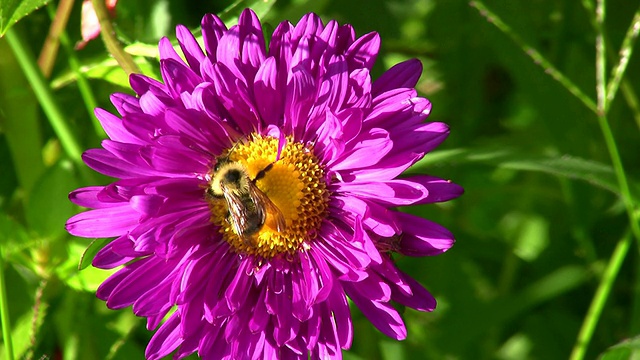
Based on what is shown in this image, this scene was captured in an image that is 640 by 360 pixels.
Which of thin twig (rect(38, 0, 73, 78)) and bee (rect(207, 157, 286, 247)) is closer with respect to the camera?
bee (rect(207, 157, 286, 247))

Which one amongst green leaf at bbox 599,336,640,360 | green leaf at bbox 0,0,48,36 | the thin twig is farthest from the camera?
the thin twig

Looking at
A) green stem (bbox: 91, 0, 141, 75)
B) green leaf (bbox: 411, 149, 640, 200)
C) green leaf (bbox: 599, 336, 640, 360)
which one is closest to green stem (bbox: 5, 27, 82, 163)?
green stem (bbox: 91, 0, 141, 75)

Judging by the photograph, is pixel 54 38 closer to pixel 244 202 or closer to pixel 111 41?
pixel 111 41

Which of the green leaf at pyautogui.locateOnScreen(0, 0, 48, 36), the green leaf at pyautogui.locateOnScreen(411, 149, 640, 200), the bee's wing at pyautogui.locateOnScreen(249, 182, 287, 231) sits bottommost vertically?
the green leaf at pyautogui.locateOnScreen(411, 149, 640, 200)

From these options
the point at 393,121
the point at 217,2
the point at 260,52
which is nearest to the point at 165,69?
the point at 260,52

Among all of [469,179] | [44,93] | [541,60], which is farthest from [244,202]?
[469,179]

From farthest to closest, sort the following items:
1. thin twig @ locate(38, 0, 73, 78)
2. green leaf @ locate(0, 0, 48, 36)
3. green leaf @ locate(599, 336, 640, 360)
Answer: thin twig @ locate(38, 0, 73, 78), green leaf @ locate(599, 336, 640, 360), green leaf @ locate(0, 0, 48, 36)

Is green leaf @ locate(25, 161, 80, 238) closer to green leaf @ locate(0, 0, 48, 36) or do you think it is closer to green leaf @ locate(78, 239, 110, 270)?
green leaf @ locate(78, 239, 110, 270)

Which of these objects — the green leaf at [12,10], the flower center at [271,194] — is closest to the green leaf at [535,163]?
the flower center at [271,194]
